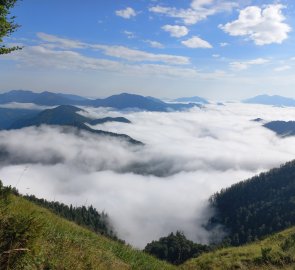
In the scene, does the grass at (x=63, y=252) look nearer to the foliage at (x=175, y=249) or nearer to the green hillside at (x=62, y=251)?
the green hillside at (x=62, y=251)

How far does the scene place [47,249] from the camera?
11703 mm

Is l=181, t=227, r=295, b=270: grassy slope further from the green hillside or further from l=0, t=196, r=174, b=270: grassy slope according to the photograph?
l=0, t=196, r=174, b=270: grassy slope

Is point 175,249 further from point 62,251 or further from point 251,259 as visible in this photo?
point 62,251

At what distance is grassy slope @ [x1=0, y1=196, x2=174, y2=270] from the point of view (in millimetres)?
9789

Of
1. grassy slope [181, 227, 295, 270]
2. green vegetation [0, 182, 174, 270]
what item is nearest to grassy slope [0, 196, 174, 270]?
green vegetation [0, 182, 174, 270]

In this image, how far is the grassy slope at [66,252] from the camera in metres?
9.79

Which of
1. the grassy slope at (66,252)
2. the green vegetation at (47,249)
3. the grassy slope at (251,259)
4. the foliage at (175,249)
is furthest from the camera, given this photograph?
the foliage at (175,249)

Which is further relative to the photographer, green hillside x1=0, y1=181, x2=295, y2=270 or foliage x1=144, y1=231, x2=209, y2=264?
foliage x1=144, y1=231, x2=209, y2=264

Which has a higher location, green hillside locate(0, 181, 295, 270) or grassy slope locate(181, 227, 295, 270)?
green hillside locate(0, 181, 295, 270)

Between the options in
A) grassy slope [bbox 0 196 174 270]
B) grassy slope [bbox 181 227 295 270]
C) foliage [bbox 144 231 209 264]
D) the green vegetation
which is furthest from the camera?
foliage [bbox 144 231 209 264]

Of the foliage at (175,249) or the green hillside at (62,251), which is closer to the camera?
the green hillside at (62,251)

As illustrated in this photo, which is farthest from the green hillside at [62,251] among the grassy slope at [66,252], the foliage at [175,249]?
the foliage at [175,249]

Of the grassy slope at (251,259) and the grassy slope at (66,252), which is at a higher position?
the grassy slope at (66,252)

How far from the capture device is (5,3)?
24.6 meters
